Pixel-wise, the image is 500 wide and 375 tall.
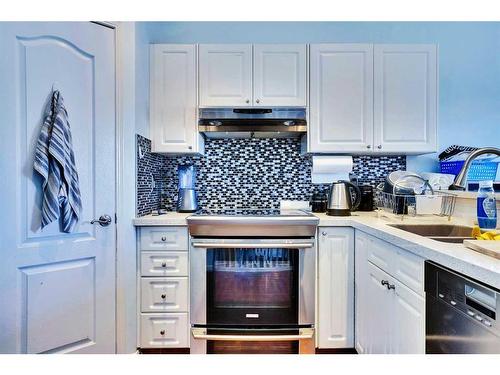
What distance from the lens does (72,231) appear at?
1.55 metres

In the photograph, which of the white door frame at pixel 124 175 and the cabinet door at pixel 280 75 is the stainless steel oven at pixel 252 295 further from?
the cabinet door at pixel 280 75

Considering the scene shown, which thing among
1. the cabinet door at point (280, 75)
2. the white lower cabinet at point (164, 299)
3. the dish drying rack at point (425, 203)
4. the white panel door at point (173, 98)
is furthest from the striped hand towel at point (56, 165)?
the dish drying rack at point (425, 203)

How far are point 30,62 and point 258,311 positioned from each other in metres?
1.84

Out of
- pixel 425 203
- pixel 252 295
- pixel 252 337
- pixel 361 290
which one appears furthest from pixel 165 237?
pixel 425 203

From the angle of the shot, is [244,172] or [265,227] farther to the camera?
[244,172]

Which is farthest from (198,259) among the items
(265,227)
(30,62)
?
(30,62)

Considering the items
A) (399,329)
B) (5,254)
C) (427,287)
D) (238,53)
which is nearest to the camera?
(427,287)

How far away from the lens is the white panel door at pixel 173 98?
82.4 inches

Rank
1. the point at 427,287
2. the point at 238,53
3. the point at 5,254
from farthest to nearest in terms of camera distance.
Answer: the point at 238,53 < the point at 5,254 < the point at 427,287

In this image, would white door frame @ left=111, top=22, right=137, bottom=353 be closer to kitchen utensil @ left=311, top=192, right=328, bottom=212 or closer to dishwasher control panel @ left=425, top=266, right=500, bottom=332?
kitchen utensil @ left=311, top=192, right=328, bottom=212

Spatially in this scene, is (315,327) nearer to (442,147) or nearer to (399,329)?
(399,329)

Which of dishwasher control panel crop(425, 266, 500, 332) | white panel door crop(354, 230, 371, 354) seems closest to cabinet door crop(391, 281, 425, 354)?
dishwasher control panel crop(425, 266, 500, 332)

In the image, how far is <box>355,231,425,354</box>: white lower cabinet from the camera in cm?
112

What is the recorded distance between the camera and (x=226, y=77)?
2092 millimetres
